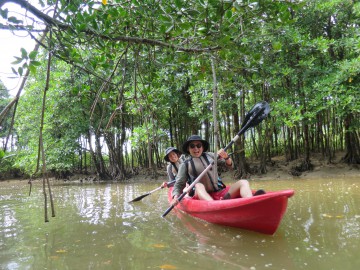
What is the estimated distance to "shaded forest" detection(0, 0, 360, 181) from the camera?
7.66 feet

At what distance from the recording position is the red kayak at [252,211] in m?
2.93

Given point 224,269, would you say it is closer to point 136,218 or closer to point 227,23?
point 227,23

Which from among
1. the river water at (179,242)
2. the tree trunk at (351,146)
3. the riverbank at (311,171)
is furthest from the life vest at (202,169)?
the tree trunk at (351,146)

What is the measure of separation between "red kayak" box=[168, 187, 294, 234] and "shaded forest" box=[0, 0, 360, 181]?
74 cm

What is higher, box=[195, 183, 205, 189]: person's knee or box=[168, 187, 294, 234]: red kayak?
box=[195, 183, 205, 189]: person's knee

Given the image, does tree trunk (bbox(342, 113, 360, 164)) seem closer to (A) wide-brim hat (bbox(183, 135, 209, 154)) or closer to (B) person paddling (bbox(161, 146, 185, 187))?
(B) person paddling (bbox(161, 146, 185, 187))

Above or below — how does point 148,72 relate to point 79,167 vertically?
above

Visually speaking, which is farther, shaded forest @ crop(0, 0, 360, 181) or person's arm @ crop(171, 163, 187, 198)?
person's arm @ crop(171, 163, 187, 198)

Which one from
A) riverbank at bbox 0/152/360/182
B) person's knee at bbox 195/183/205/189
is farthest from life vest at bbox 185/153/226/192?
riverbank at bbox 0/152/360/182

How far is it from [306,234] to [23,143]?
14.7 m

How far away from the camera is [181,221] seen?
→ 14.2 feet

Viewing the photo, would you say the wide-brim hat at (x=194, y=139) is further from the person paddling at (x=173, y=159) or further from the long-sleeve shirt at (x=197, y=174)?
the person paddling at (x=173, y=159)

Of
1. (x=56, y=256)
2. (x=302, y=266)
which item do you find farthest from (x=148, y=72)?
(x=302, y=266)

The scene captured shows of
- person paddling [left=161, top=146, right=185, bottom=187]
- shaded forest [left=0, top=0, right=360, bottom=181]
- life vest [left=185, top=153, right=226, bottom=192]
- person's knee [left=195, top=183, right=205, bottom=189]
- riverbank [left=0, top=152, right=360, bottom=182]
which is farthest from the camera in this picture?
riverbank [left=0, top=152, right=360, bottom=182]
